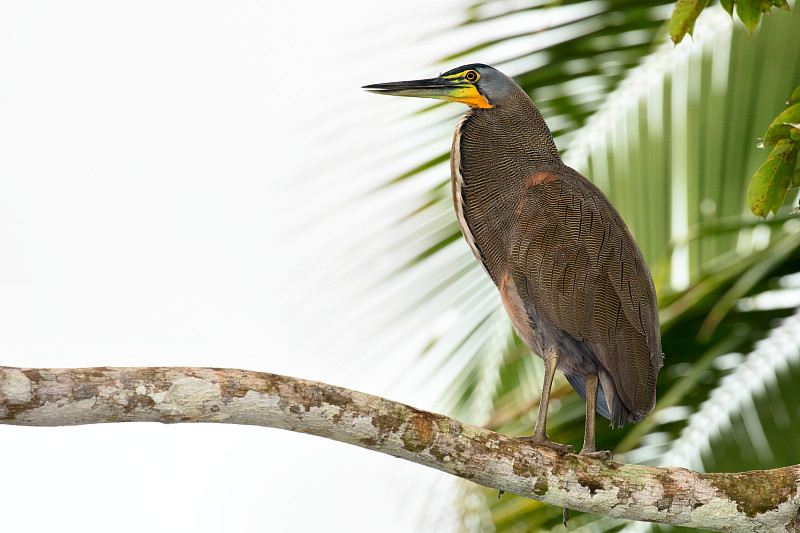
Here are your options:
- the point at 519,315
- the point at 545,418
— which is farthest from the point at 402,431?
the point at 519,315

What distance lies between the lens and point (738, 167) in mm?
3197

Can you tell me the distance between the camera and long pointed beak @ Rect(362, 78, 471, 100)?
2.76m

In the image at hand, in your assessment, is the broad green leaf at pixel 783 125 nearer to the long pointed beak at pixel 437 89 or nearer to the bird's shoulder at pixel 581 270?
the bird's shoulder at pixel 581 270

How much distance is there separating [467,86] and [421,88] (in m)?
0.18

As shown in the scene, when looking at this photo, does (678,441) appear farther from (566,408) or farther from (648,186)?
(648,186)

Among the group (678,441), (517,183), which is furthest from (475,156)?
(678,441)

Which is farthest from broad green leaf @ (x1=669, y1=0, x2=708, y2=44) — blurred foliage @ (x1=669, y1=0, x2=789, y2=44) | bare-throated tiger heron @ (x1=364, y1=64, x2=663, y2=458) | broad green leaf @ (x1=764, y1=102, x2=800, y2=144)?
bare-throated tiger heron @ (x1=364, y1=64, x2=663, y2=458)

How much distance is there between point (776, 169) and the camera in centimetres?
185

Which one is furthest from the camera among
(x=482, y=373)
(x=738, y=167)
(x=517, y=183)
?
(x=482, y=373)

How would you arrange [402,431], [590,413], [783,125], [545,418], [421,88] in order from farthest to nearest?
[421,88]
[590,413]
[545,418]
[402,431]
[783,125]

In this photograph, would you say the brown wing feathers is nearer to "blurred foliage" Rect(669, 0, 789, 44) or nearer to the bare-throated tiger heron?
the bare-throated tiger heron

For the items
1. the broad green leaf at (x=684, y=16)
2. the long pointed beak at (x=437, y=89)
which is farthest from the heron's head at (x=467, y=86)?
the broad green leaf at (x=684, y=16)

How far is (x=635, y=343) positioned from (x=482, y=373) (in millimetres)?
1050

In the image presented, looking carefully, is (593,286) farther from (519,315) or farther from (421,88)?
(421,88)
